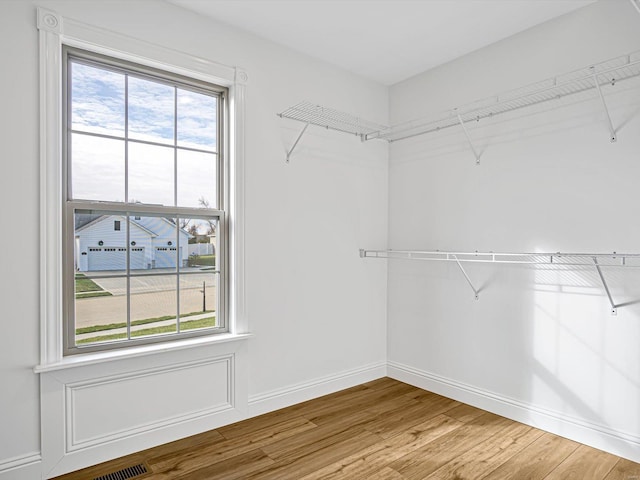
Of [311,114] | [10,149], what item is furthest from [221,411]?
[311,114]

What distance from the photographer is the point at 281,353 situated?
9.24 feet

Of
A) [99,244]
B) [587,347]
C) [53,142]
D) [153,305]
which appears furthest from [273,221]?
[587,347]

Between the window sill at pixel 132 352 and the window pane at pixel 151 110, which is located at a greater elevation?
the window pane at pixel 151 110

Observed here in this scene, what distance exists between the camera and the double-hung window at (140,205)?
2.13 meters

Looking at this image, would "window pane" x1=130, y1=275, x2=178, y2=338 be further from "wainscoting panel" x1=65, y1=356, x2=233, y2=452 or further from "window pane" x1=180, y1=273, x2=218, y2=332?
"wainscoting panel" x1=65, y1=356, x2=233, y2=452

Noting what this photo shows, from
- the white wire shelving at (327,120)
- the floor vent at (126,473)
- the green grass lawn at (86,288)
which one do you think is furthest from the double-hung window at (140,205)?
the floor vent at (126,473)

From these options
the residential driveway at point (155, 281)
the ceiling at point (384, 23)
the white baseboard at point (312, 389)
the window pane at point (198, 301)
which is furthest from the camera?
the white baseboard at point (312, 389)

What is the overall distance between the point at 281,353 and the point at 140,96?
1.83m

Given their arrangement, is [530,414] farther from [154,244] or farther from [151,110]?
[151,110]

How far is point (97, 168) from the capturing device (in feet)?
7.18

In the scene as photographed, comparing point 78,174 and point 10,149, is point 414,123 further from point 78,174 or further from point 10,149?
point 10,149

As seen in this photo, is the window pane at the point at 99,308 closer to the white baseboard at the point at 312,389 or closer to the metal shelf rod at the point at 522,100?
the white baseboard at the point at 312,389

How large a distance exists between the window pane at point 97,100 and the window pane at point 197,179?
384mm

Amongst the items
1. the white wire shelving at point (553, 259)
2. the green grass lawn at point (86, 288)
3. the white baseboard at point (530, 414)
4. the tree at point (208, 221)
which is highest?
the tree at point (208, 221)
